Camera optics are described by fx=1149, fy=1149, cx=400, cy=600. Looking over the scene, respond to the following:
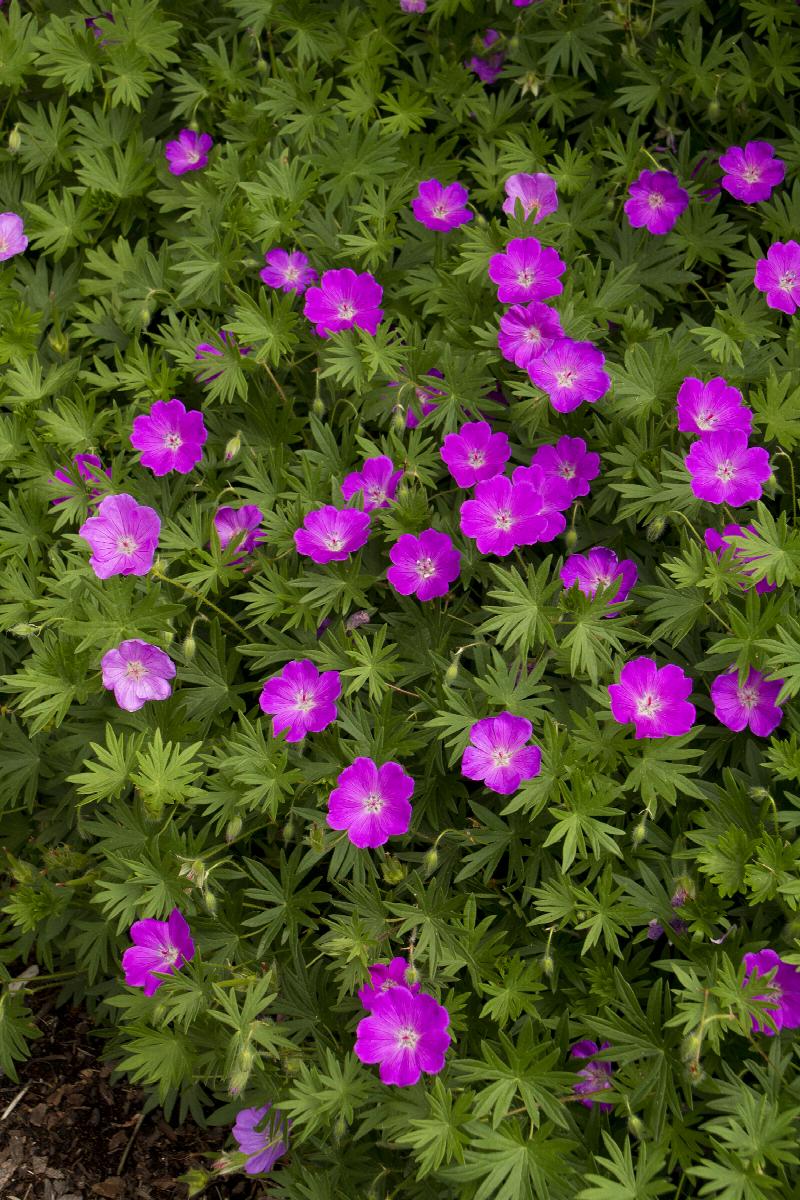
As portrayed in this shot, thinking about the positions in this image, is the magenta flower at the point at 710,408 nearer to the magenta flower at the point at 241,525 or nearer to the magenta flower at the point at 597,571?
the magenta flower at the point at 597,571

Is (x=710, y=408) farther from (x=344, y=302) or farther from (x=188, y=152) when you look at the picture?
(x=188, y=152)

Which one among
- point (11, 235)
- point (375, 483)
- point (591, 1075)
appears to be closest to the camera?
point (591, 1075)

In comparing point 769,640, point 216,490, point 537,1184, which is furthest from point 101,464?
point 537,1184

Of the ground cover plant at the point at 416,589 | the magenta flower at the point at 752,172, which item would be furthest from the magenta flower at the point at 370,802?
the magenta flower at the point at 752,172

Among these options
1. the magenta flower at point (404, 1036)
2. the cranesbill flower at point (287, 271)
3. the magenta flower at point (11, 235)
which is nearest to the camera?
the magenta flower at point (404, 1036)

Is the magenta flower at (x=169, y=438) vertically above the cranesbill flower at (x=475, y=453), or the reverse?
the cranesbill flower at (x=475, y=453)

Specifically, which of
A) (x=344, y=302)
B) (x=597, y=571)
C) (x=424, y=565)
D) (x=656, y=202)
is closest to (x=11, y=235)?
(x=344, y=302)
